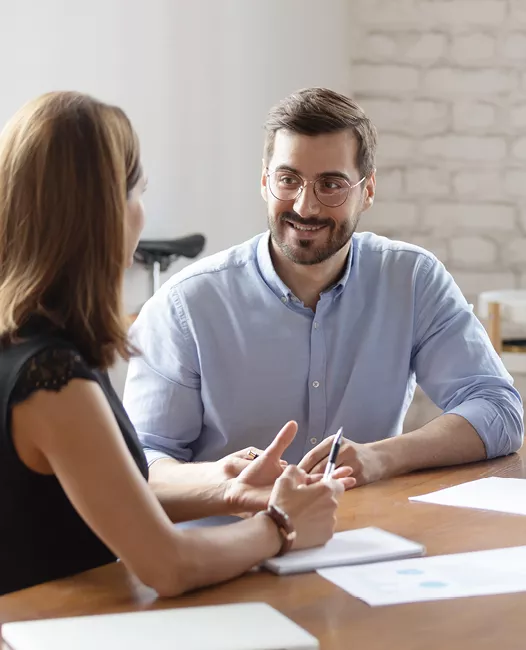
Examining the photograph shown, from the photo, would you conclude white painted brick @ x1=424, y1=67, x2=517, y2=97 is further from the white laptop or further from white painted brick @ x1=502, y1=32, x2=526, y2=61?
the white laptop

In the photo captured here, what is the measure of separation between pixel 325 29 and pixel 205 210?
114 centimetres

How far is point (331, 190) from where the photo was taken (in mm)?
2299

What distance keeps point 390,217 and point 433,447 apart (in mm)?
2817

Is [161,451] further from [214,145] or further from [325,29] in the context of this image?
[325,29]

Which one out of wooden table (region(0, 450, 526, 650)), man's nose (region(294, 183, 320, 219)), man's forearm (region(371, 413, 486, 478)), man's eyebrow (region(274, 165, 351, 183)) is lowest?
man's forearm (region(371, 413, 486, 478))

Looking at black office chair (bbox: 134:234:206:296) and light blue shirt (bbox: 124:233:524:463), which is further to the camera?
black office chair (bbox: 134:234:206:296)

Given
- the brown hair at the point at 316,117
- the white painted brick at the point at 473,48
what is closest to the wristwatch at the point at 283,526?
the brown hair at the point at 316,117

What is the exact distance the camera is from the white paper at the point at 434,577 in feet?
4.05

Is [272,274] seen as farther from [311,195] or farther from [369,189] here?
[369,189]

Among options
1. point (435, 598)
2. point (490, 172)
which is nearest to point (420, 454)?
point (435, 598)

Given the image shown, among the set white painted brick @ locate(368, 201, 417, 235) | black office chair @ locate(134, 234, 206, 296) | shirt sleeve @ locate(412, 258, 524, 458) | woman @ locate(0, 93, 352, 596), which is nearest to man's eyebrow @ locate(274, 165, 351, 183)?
shirt sleeve @ locate(412, 258, 524, 458)

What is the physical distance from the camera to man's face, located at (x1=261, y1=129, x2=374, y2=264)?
2.26m

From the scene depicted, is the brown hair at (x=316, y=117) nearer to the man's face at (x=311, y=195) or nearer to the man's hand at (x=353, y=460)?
the man's face at (x=311, y=195)

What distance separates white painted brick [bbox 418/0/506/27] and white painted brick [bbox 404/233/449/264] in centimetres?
93
